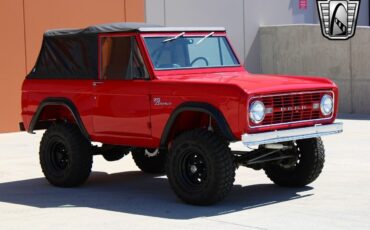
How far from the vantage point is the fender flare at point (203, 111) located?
8805 mm

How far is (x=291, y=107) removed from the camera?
30.4 feet

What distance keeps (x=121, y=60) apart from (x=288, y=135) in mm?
2155

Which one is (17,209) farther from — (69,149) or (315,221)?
(315,221)

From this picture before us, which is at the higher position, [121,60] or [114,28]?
[114,28]

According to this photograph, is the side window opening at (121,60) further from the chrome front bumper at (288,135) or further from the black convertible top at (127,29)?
the chrome front bumper at (288,135)

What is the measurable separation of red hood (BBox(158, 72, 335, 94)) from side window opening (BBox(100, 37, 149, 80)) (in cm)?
34

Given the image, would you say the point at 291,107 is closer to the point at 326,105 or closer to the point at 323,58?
the point at 326,105

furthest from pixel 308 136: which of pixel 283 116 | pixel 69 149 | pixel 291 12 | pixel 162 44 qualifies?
pixel 291 12

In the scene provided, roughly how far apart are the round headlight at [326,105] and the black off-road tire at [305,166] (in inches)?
16.8

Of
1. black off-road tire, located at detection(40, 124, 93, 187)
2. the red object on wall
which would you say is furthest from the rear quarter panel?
the red object on wall

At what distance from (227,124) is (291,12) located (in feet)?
49.5

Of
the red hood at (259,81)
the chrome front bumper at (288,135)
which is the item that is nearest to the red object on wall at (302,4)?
the red hood at (259,81)

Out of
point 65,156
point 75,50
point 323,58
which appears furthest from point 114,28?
point 323,58

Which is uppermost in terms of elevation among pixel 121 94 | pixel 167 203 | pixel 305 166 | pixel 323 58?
pixel 121 94
